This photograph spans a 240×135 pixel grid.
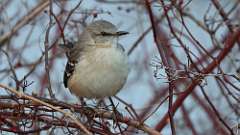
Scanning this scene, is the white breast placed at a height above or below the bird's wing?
below

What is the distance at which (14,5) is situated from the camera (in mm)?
6059

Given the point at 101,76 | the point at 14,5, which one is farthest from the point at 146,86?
the point at 101,76

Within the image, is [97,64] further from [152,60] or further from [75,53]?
[152,60]

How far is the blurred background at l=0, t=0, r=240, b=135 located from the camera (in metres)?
3.23

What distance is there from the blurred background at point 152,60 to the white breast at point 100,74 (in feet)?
0.64

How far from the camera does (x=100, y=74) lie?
13.5ft

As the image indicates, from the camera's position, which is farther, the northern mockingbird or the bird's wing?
the bird's wing

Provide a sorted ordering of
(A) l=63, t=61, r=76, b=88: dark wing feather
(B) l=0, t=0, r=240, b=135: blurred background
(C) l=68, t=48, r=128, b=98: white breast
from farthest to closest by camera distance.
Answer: (A) l=63, t=61, r=76, b=88: dark wing feather
(C) l=68, t=48, r=128, b=98: white breast
(B) l=0, t=0, r=240, b=135: blurred background

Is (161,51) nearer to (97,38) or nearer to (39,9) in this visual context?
(97,38)

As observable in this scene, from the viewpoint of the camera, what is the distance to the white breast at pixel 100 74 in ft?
13.5

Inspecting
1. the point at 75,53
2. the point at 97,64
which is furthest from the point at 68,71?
the point at 97,64

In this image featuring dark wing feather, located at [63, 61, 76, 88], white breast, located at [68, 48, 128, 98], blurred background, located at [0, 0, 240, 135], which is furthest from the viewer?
dark wing feather, located at [63, 61, 76, 88]

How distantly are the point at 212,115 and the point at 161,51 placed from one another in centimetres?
169

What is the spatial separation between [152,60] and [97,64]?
105cm
